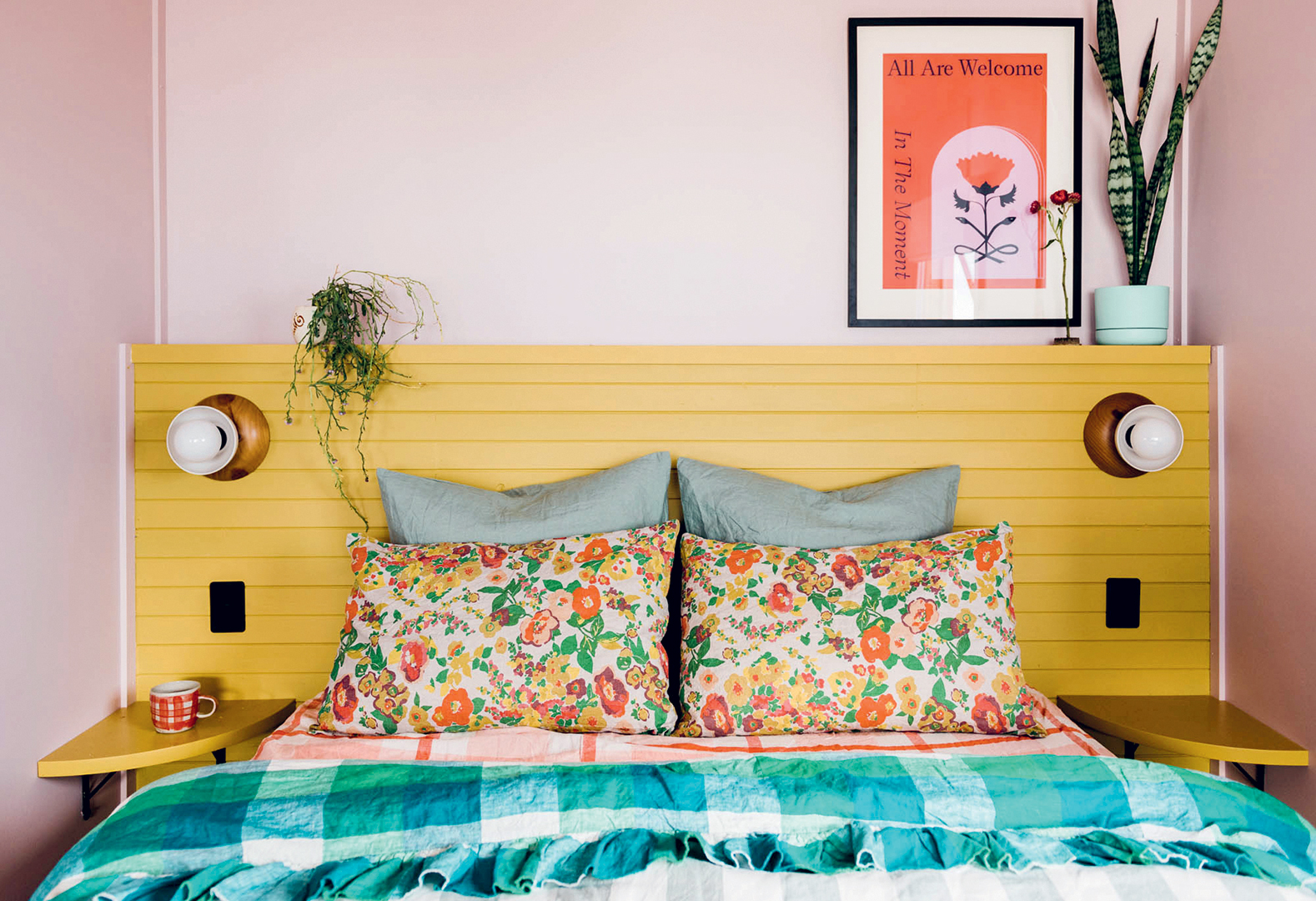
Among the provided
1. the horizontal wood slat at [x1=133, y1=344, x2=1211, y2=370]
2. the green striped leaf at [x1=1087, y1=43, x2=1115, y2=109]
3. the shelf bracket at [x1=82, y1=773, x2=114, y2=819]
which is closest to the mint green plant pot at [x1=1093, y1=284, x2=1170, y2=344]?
the horizontal wood slat at [x1=133, y1=344, x2=1211, y2=370]

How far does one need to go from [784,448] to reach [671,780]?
3.75ft

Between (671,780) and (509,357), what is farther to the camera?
(509,357)

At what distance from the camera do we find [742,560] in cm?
199

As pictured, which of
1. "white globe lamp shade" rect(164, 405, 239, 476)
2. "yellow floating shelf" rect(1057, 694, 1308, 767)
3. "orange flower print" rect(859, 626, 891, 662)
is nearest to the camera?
"orange flower print" rect(859, 626, 891, 662)

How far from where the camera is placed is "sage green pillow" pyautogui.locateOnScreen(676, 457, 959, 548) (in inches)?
83.5

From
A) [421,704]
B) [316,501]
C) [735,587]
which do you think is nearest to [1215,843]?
[735,587]

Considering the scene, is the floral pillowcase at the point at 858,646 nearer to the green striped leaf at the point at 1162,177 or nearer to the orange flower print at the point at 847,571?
the orange flower print at the point at 847,571

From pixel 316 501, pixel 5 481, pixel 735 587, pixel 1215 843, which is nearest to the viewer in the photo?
pixel 1215 843

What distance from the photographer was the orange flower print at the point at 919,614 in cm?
Answer: 184

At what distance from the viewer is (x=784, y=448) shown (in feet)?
7.64

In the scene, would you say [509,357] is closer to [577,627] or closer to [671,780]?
[577,627]

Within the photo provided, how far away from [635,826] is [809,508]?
41.0 inches

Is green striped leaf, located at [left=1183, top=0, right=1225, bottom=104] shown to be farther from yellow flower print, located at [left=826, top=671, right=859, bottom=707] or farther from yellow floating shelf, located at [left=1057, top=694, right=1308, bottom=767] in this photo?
yellow flower print, located at [left=826, top=671, right=859, bottom=707]

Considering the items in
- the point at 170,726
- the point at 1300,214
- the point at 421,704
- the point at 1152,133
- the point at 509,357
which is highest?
the point at 1152,133
